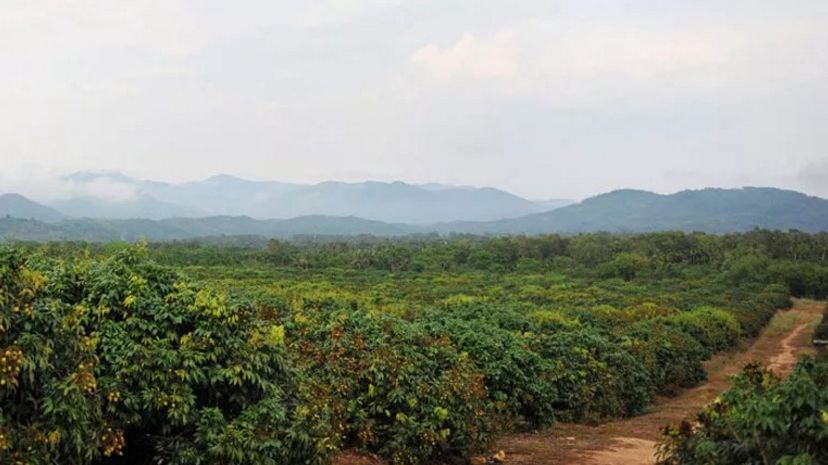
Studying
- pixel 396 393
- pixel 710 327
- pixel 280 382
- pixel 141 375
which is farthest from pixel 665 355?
pixel 141 375

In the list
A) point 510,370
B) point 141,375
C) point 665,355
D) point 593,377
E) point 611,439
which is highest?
point 141,375

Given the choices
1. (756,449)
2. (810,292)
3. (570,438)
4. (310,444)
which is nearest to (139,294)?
(310,444)

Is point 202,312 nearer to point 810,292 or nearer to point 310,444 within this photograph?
point 310,444

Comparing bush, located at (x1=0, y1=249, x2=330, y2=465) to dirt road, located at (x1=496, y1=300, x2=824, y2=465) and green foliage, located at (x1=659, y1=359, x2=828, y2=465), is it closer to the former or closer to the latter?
green foliage, located at (x1=659, y1=359, x2=828, y2=465)

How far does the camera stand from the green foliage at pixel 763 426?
5.38 m

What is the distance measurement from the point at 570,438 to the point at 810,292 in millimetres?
61410

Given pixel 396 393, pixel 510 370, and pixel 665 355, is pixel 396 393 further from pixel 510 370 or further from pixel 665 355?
pixel 665 355

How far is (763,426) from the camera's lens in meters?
5.51

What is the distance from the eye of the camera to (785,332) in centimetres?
4094

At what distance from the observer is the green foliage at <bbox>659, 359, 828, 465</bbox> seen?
5.38 meters

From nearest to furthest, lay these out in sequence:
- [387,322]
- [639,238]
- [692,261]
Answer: [387,322]
[692,261]
[639,238]

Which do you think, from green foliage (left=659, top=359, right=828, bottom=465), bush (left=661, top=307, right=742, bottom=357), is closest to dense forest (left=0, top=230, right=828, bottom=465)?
green foliage (left=659, top=359, right=828, bottom=465)

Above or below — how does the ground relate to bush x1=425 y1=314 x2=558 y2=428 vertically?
below

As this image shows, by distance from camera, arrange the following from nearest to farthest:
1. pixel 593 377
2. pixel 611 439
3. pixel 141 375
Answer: pixel 141 375, pixel 611 439, pixel 593 377
